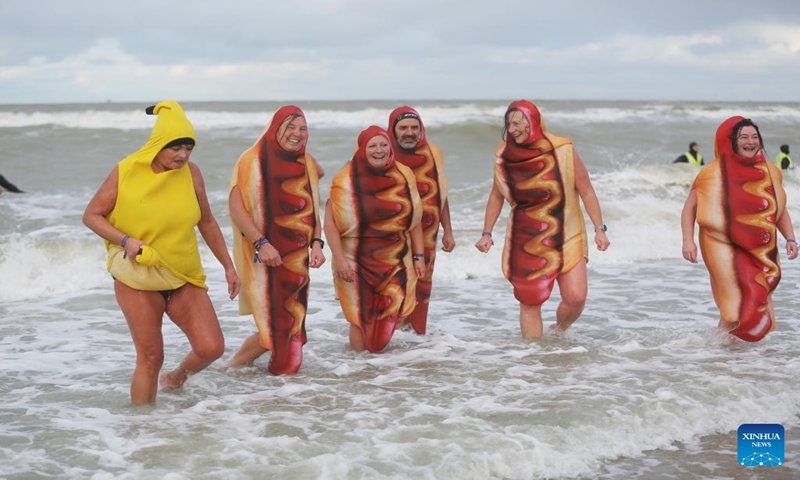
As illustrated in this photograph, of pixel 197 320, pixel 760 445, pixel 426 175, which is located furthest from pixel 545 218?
pixel 197 320

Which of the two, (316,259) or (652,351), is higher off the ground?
(316,259)

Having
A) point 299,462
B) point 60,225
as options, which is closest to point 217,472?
point 299,462

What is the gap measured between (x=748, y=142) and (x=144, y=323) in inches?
168

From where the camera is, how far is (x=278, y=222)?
6098mm

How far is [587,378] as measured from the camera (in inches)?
243

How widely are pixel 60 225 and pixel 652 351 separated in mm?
9438

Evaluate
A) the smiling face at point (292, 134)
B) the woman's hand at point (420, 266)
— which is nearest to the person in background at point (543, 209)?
the woman's hand at point (420, 266)

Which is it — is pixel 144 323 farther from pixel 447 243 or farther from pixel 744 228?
pixel 744 228

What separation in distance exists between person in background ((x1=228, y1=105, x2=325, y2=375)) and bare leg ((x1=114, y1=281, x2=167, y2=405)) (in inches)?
36.8

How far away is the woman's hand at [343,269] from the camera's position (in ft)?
21.6

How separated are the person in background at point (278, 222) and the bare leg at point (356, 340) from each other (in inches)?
31.5

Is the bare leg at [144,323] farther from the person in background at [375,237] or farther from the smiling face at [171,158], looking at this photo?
the person in background at [375,237]

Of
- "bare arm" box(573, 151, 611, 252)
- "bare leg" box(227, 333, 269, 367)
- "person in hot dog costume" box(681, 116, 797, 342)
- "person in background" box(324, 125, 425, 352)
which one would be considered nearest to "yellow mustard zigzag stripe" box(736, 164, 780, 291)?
"person in hot dog costume" box(681, 116, 797, 342)

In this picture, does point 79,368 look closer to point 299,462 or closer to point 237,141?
point 299,462
